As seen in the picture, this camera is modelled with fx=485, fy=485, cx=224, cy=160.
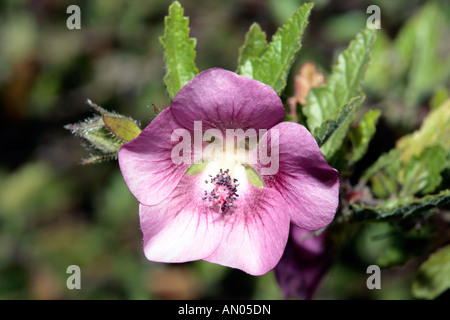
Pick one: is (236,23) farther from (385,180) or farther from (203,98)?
(203,98)

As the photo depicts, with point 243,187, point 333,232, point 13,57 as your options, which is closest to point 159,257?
point 243,187

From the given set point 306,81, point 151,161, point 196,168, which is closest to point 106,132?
point 151,161

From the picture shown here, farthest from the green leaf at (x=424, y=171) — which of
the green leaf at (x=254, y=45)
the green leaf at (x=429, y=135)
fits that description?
the green leaf at (x=254, y=45)

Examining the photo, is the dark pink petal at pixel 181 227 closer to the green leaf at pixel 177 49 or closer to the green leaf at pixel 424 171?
the green leaf at pixel 177 49

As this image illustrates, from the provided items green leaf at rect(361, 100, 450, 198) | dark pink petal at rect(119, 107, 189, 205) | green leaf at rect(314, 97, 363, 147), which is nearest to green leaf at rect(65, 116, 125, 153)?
dark pink petal at rect(119, 107, 189, 205)

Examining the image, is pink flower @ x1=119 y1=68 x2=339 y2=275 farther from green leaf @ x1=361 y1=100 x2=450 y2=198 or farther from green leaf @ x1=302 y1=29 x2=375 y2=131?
green leaf @ x1=361 y1=100 x2=450 y2=198
